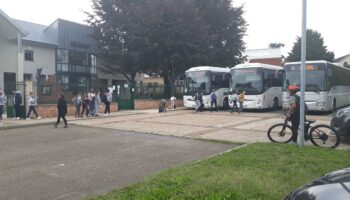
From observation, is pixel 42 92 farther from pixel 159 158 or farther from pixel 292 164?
pixel 292 164

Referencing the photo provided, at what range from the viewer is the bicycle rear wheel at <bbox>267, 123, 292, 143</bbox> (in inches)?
433

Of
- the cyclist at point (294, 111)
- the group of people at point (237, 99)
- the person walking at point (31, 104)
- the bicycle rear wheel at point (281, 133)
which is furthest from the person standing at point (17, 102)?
the cyclist at point (294, 111)

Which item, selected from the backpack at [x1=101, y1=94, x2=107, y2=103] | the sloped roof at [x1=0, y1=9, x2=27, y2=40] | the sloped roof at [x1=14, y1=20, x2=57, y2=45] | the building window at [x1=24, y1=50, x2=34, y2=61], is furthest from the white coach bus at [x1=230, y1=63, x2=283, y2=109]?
the sloped roof at [x1=14, y1=20, x2=57, y2=45]

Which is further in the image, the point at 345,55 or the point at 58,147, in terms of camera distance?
the point at 345,55

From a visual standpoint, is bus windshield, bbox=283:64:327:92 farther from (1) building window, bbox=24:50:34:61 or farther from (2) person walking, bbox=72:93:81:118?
(1) building window, bbox=24:50:34:61

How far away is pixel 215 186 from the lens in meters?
5.74

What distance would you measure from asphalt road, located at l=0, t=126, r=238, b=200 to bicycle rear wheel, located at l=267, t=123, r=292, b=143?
1389 millimetres

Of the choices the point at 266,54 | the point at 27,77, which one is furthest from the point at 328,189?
the point at 266,54

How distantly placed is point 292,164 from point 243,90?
18.0 meters

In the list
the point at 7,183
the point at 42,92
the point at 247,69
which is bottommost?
the point at 7,183

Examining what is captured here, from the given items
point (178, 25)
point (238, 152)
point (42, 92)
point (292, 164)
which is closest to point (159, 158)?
point (238, 152)

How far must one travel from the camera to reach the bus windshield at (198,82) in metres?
27.3

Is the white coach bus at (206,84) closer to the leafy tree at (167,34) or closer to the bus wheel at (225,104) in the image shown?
the bus wheel at (225,104)

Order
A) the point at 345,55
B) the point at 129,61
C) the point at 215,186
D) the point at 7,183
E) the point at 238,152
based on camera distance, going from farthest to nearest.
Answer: the point at 345,55
the point at 129,61
the point at 238,152
the point at 7,183
the point at 215,186
